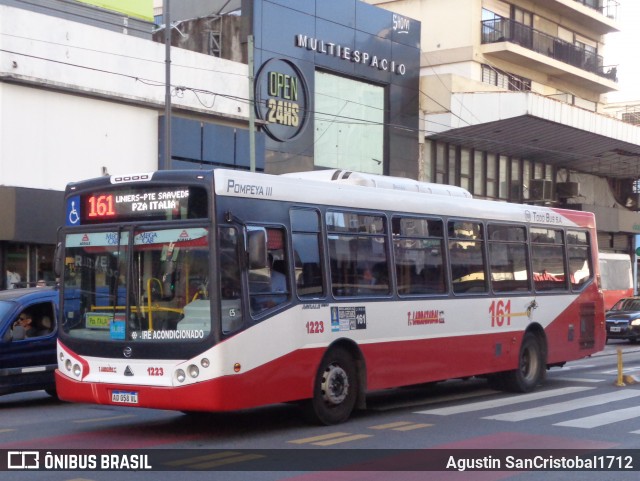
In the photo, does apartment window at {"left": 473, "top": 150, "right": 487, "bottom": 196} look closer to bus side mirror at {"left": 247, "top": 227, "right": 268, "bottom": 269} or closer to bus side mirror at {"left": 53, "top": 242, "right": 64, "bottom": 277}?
bus side mirror at {"left": 53, "top": 242, "right": 64, "bottom": 277}

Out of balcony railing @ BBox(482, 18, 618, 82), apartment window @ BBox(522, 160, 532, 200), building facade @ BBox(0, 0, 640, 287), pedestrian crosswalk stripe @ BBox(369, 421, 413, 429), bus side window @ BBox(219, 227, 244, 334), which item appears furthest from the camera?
apartment window @ BBox(522, 160, 532, 200)

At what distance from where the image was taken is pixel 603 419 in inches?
500

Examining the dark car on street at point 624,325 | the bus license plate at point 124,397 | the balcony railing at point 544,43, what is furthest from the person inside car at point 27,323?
the balcony railing at point 544,43

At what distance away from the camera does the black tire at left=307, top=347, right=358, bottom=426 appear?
11.8 m

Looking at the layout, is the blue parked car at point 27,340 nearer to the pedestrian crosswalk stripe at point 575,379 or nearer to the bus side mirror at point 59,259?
the bus side mirror at point 59,259

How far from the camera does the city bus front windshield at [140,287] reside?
420 inches

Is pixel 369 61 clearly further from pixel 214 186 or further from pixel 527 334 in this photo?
pixel 214 186

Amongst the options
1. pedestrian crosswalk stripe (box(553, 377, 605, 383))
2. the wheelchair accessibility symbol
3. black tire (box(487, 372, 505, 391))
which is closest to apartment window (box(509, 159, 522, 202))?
pedestrian crosswalk stripe (box(553, 377, 605, 383))

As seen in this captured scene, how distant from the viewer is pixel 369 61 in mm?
35688

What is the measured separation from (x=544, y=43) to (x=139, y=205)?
125 feet

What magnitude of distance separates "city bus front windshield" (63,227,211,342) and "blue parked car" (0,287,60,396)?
289 centimetres

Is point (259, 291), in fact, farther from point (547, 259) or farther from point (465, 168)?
point (465, 168)

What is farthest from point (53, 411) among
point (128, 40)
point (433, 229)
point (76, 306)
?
point (128, 40)

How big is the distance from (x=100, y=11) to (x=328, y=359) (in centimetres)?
1900
